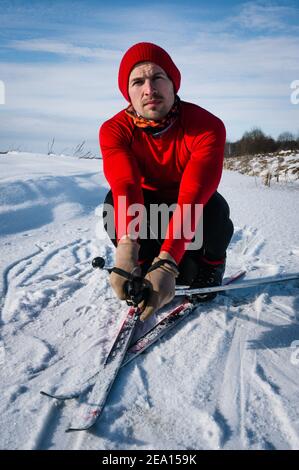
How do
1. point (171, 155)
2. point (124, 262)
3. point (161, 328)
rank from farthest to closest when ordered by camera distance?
point (171, 155), point (161, 328), point (124, 262)

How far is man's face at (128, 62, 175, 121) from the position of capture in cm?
184

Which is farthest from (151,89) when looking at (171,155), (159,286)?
(159,286)

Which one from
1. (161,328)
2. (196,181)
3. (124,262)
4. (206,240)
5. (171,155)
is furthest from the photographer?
(206,240)

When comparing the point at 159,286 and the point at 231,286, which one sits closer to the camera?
the point at 159,286

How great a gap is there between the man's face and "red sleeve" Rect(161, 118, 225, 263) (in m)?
0.27

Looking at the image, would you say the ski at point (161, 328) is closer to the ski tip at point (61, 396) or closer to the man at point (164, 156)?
the man at point (164, 156)

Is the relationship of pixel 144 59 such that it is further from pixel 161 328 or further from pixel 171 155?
pixel 161 328

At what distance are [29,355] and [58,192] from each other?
394cm

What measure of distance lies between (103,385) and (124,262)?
20.9 inches

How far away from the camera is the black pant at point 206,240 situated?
7.32ft

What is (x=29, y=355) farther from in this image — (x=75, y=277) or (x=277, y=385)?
(x=277, y=385)

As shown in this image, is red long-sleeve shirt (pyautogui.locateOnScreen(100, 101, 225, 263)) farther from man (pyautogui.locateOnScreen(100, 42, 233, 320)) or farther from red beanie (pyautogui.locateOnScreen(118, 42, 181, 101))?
red beanie (pyautogui.locateOnScreen(118, 42, 181, 101))

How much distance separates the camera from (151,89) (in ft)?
6.00
